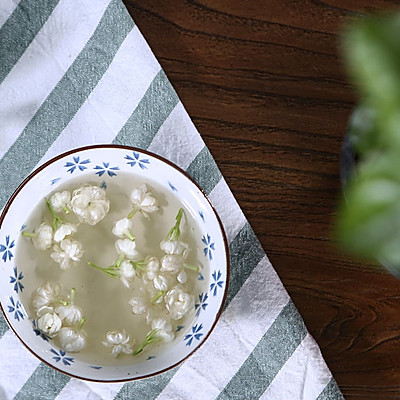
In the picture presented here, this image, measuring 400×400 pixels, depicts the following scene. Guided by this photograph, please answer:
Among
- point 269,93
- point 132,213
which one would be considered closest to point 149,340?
point 132,213

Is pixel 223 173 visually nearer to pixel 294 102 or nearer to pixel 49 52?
pixel 294 102

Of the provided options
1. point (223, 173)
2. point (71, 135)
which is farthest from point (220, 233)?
point (71, 135)

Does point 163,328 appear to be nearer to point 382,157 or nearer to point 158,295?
point 158,295

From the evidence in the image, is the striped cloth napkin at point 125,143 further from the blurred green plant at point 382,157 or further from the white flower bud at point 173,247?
the blurred green plant at point 382,157

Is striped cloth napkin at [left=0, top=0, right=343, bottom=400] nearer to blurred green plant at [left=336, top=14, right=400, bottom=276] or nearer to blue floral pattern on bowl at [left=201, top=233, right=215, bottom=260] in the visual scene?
blue floral pattern on bowl at [left=201, top=233, right=215, bottom=260]

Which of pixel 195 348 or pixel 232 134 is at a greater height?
pixel 232 134

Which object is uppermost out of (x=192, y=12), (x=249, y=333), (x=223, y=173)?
(x=192, y=12)
